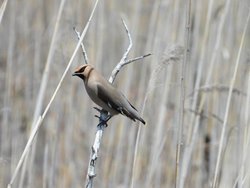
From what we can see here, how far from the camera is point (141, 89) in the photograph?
8.18ft

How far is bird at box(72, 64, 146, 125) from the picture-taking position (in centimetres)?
162

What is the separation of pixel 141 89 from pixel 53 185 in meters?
0.51

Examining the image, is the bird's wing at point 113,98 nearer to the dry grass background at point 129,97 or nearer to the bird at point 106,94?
the bird at point 106,94

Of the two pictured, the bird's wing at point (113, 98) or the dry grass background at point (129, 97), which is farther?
the dry grass background at point (129, 97)

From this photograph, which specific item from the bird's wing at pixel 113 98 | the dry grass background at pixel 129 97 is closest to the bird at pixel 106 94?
the bird's wing at pixel 113 98

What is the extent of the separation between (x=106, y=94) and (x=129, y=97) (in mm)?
1056

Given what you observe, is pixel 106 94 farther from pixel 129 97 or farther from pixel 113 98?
pixel 129 97

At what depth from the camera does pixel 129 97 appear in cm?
270

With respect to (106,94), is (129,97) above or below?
above

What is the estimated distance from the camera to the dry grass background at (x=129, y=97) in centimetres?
231

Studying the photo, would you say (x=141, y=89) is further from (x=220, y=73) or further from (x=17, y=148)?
A: (x=17, y=148)

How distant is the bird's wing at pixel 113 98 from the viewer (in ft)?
5.33

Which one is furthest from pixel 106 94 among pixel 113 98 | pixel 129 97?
pixel 129 97

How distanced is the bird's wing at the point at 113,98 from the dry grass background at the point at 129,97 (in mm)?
512
